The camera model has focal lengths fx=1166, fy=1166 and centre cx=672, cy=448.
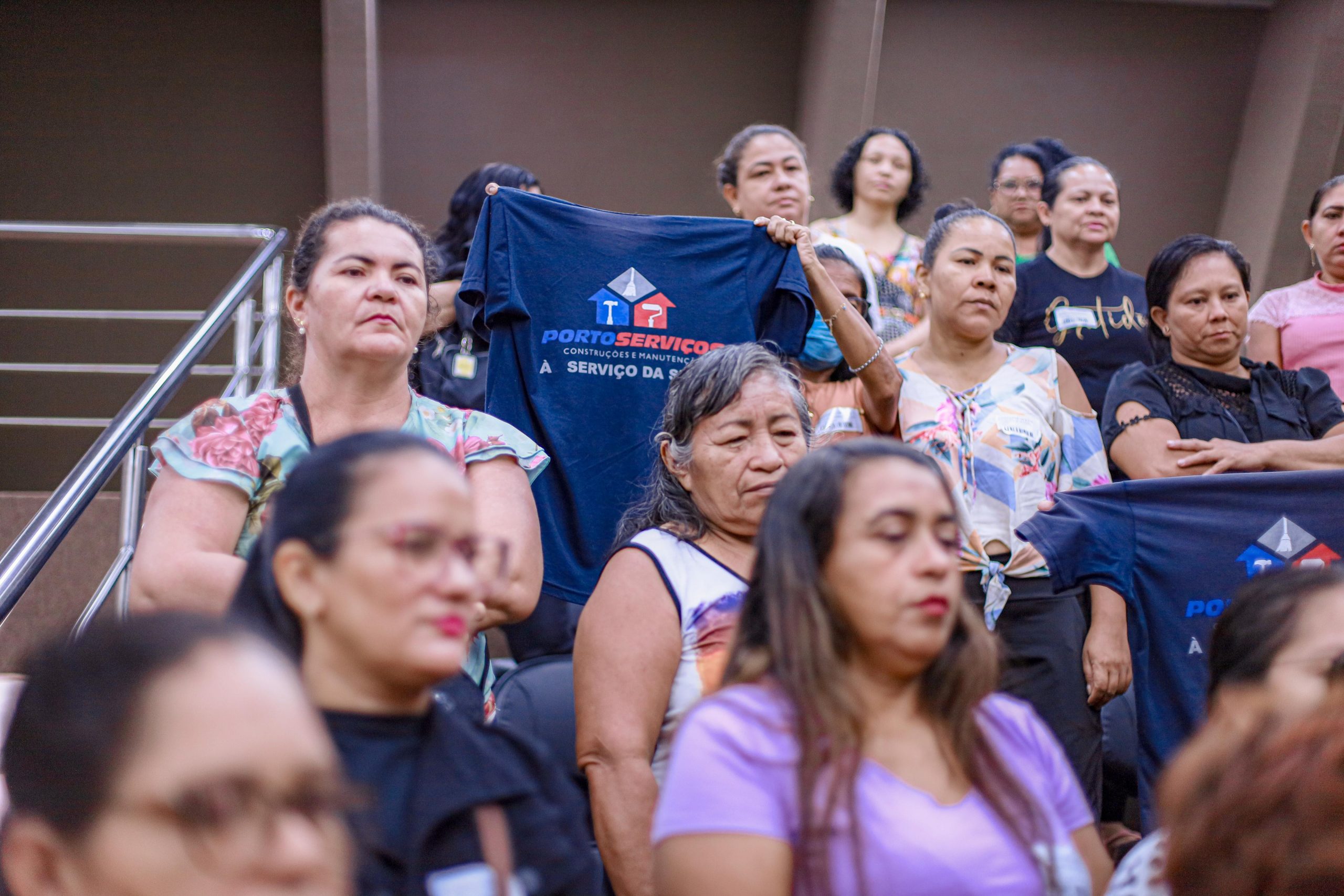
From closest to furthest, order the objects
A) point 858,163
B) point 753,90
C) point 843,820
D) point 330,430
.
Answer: point 843,820 → point 330,430 → point 858,163 → point 753,90

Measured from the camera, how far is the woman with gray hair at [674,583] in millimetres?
2186

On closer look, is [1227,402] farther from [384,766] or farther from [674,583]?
[384,766]

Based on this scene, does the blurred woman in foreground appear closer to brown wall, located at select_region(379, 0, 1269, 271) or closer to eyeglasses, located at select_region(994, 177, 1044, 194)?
eyeglasses, located at select_region(994, 177, 1044, 194)

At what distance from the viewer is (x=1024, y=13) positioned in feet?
22.8

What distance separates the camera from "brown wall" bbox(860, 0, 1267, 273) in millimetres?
6961

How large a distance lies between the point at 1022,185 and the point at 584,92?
9.46 feet

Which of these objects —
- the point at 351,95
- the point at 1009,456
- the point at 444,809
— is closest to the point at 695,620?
the point at 444,809

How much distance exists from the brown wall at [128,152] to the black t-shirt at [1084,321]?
167 inches

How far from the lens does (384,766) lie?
4.64ft

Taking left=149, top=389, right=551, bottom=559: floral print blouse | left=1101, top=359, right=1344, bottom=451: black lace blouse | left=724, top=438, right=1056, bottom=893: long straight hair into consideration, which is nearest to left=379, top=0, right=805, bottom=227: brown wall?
left=1101, top=359, right=1344, bottom=451: black lace blouse

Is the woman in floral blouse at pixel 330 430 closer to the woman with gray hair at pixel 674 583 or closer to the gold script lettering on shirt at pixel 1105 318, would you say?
the woman with gray hair at pixel 674 583

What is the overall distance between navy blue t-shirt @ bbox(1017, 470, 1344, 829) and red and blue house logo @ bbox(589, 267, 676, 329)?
119 cm

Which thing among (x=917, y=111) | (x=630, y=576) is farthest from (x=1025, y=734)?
(x=917, y=111)

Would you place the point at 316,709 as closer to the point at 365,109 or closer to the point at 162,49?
the point at 365,109
